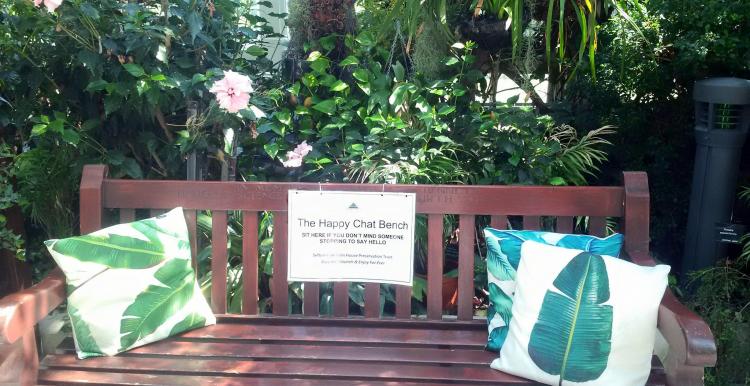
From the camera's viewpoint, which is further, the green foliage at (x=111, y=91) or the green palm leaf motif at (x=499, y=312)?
the green foliage at (x=111, y=91)

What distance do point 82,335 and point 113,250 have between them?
0.92 feet

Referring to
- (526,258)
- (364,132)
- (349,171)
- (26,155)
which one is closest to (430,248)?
(526,258)

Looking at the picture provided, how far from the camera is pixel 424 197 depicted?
2715mm

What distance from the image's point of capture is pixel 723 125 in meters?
3.39

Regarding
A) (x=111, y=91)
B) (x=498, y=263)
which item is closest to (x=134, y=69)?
(x=111, y=91)

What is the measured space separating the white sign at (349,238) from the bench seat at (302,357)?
6.8 inches

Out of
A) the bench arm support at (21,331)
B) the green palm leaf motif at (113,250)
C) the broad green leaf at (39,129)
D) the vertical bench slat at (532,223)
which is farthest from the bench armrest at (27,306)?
the vertical bench slat at (532,223)

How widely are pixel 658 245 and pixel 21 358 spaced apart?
3.14 metres

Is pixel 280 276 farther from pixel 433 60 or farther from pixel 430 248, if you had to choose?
pixel 433 60

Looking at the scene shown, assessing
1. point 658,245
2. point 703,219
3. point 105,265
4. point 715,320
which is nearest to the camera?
point 105,265

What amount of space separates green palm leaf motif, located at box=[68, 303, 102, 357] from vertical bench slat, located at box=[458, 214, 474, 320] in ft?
4.00

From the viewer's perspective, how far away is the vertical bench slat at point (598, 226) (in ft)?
8.88

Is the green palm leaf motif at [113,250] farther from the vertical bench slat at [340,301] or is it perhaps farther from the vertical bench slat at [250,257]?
the vertical bench slat at [340,301]

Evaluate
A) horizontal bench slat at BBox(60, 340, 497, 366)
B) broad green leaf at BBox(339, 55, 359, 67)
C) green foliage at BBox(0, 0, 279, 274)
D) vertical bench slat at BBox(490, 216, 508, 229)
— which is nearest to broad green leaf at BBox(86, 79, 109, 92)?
green foliage at BBox(0, 0, 279, 274)
